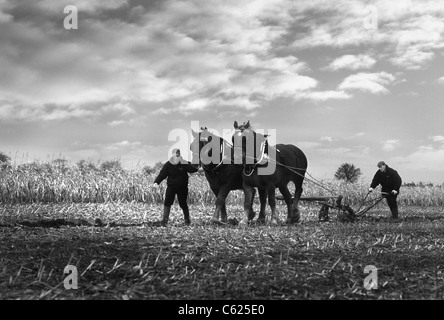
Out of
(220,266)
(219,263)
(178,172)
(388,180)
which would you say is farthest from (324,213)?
(220,266)

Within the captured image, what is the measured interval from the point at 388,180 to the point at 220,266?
486 inches

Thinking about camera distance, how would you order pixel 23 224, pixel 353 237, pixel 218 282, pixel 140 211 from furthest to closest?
Result: 1. pixel 140 211
2. pixel 23 224
3. pixel 353 237
4. pixel 218 282

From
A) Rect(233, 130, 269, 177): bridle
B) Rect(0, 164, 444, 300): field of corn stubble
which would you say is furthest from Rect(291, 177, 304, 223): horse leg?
Rect(0, 164, 444, 300): field of corn stubble

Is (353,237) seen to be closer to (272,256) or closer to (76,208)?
(272,256)

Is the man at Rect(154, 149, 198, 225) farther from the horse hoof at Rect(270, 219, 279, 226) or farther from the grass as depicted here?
the grass

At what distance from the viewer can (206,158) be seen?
12.3 meters

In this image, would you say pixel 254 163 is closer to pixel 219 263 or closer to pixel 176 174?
pixel 176 174

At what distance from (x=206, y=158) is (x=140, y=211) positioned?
24.7 feet

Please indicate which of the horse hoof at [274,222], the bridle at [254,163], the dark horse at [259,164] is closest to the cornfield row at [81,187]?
the dark horse at [259,164]

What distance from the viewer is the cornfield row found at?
21.7 metres

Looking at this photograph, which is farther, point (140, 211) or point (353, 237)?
point (140, 211)

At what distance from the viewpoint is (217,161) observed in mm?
12359

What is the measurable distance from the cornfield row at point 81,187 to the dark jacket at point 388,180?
3692mm

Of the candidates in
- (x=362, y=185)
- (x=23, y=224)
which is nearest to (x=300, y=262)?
(x=23, y=224)
